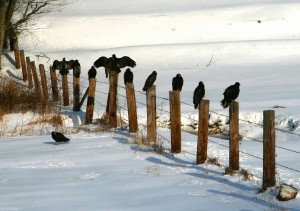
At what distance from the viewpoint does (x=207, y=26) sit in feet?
92.3

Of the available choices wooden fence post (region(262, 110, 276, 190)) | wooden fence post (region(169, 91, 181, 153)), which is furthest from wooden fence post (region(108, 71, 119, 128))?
wooden fence post (region(262, 110, 276, 190))

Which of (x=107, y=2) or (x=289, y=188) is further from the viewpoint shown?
(x=107, y=2)

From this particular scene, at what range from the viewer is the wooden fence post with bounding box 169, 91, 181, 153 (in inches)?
378

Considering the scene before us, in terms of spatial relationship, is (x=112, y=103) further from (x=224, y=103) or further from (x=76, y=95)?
(x=224, y=103)

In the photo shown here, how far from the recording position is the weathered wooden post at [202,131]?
874cm

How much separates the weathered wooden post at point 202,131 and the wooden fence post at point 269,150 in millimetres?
1605

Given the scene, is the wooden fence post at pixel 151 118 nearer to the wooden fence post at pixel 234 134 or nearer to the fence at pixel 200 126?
the fence at pixel 200 126

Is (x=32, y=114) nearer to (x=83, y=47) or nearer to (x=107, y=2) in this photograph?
(x=83, y=47)

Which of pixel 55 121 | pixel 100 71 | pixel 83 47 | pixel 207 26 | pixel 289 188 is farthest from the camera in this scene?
pixel 207 26

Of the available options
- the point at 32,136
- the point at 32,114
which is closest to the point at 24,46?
the point at 32,114

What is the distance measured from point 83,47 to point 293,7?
10.2m

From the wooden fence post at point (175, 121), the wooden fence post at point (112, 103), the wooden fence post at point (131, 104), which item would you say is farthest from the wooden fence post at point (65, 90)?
the wooden fence post at point (175, 121)

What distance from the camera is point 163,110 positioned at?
12.4 m

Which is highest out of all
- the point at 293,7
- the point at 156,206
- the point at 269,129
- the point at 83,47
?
the point at 293,7
